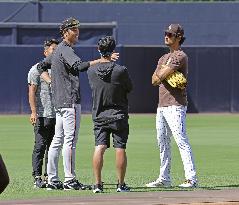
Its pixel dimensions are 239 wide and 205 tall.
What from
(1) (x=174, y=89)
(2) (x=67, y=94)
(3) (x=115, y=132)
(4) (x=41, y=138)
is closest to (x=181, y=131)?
(1) (x=174, y=89)

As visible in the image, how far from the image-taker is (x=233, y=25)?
41.0 meters

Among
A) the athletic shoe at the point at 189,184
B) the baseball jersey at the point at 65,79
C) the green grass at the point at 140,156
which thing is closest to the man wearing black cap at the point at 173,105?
the athletic shoe at the point at 189,184

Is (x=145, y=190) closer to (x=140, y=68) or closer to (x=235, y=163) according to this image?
(x=235, y=163)

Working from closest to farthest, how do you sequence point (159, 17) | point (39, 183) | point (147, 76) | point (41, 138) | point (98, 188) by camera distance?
point (98, 188)
point (39, 183)
point (41, 138)
point (147, 76)
point (159, 17)

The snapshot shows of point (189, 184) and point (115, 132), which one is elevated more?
point (115, 132)

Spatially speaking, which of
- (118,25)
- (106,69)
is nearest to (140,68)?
(118,25)

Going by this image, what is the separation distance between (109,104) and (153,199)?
1679 millimetres

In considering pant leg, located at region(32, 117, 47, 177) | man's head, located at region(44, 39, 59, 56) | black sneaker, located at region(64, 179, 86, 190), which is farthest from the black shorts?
man's head, located at region(44, 39, 59, 56)

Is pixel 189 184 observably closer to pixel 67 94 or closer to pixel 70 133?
pixel 70 133

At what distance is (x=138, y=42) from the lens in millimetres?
41188

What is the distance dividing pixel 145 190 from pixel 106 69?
4.99 ft

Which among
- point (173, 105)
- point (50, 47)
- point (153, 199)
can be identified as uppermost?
point (50, 47)

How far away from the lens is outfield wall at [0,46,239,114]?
108 feet

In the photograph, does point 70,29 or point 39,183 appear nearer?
point 70,29
